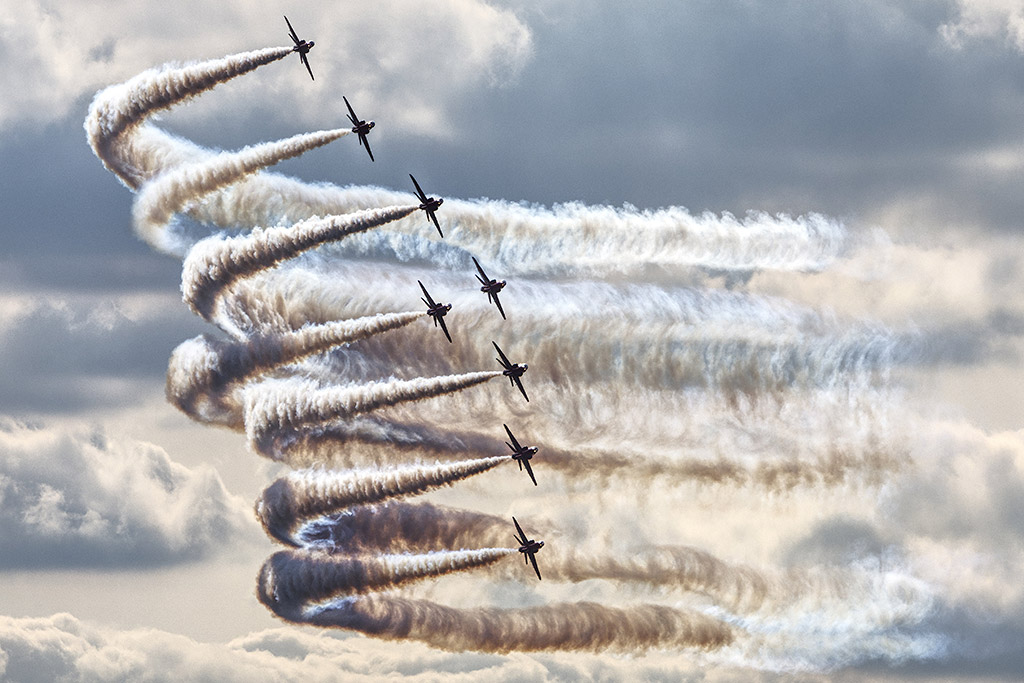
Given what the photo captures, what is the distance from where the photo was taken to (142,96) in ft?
433

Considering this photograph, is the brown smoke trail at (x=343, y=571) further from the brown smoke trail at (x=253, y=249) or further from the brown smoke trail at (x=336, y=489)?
the brown smoke trail at (x=253, y=249)

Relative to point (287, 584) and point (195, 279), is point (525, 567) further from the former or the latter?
point (195, 279)

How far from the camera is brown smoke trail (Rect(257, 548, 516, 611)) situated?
13538 cm

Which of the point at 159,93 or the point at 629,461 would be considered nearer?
the point at 159,93

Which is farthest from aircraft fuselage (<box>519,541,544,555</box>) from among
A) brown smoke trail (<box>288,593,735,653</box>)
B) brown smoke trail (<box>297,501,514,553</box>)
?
brown smoke trail (<box>288,593,735,653</box>)

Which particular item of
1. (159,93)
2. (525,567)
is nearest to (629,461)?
(525,567)

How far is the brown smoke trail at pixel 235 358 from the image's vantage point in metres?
133

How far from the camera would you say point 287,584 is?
137 m

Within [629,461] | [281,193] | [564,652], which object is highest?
[281,193]

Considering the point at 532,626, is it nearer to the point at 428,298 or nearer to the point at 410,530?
the point at 410,530

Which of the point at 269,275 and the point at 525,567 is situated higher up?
the point at 269,275

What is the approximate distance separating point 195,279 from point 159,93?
29.5 feet

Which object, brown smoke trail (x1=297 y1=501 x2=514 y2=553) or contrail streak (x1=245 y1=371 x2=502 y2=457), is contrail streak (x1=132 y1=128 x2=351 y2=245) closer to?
contrail streak (x1=245 y1=371 x2=502 y2=457)

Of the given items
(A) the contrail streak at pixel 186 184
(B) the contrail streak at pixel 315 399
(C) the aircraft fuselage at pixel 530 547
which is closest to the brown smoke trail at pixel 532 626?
(C) the aircraft fuselage at pixel 530 547
